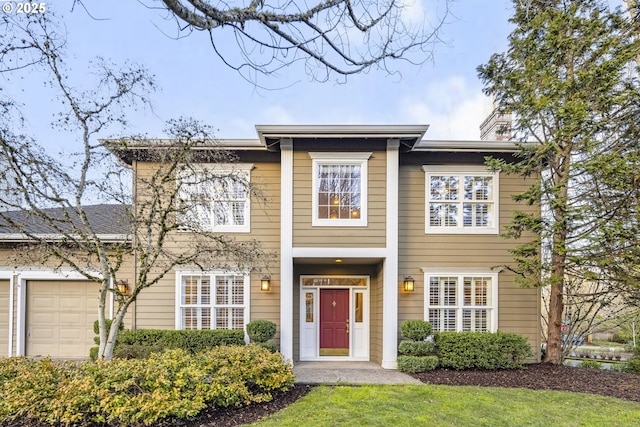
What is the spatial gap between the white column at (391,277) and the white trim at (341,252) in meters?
0.23

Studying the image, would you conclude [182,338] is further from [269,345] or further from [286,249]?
[286,249]

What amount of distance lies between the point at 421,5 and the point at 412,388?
564 cm

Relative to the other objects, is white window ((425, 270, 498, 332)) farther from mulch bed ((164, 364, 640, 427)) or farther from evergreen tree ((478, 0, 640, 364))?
mulch bed ((164, 364, 640, 427))

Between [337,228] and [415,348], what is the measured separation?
2.94 m

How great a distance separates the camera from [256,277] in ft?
27.6

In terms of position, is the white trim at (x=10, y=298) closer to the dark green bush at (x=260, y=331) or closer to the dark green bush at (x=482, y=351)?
the dark green bush at (x=260, y=331)

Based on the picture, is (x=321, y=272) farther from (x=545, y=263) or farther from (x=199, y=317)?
(x=545, y=263)

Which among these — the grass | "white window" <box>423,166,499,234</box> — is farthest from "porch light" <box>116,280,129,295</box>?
"white window" <box>423,166,499,234</box>

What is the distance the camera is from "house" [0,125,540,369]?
7914 mm

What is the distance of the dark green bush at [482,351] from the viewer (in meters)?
7.66

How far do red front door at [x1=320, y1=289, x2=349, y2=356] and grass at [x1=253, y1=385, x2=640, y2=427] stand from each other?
2690 millimetres

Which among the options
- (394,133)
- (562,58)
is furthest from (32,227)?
(562,58)

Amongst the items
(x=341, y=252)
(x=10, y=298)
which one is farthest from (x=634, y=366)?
(x=10, y=298)

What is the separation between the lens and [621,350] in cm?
1364
